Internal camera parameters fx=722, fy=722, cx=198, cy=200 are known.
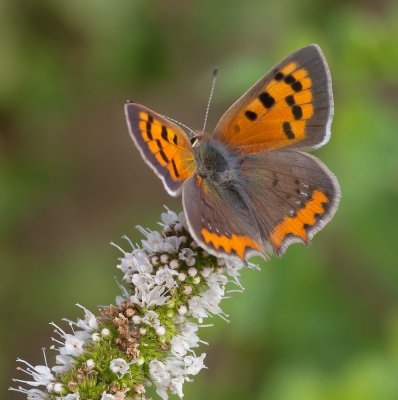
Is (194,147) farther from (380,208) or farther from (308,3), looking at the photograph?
(308,3)

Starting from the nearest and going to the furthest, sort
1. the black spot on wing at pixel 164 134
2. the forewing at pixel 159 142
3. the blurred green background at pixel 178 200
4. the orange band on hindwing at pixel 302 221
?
the forewing at pixel 159 142, the black spot on wing at pixel 164 134, the orange band on hindwing at pixel 302 221, the blurred green background at pixel 178 200

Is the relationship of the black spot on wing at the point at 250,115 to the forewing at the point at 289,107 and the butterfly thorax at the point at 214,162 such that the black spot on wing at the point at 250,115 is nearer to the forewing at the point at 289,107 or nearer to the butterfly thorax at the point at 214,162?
the forewing at the point at 289,107

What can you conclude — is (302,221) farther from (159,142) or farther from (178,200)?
(178,200)

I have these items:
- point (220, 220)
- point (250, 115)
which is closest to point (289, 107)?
point (250, 115)

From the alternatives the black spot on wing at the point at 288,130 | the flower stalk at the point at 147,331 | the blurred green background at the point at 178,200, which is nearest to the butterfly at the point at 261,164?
the black spot on wing at the point at 288,130

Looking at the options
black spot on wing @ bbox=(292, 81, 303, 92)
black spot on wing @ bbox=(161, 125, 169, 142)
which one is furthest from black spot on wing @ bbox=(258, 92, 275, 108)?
black spot on wing @ bbox=(161, 125, 169, 142)

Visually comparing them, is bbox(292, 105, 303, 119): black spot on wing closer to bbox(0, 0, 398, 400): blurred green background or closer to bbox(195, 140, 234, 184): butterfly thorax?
bbox(195, 140, 234, 184): butterfly thorax
